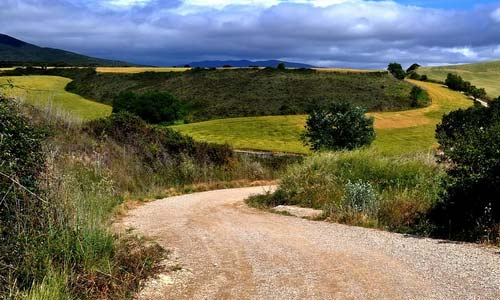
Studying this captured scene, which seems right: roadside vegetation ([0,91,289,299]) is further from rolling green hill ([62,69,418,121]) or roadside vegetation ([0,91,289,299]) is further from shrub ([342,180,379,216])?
rolling green hill ([62,69,418,121])

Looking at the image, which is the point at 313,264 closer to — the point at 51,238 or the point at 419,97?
the point at 51,238

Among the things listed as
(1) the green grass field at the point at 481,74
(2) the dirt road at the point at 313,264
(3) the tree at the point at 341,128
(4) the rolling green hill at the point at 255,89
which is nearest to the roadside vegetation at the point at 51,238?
(2) the dirt road at the point at 313,264

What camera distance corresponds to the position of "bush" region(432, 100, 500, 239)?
9.42m

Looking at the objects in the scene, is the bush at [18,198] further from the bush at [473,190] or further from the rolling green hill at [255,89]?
the rolling green hill at [255,89]

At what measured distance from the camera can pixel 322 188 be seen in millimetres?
14531

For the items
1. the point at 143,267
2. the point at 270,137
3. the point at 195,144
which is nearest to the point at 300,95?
the point at 270,137

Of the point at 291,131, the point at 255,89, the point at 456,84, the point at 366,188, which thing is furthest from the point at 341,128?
the point at 456,84

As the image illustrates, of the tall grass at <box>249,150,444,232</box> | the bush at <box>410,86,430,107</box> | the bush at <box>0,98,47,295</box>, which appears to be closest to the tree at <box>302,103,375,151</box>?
the tall grass at <box>249,150,444,232</box>

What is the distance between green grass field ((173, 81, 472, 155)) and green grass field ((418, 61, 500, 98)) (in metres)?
46.8

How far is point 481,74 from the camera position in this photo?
137m

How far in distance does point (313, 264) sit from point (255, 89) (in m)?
83.2

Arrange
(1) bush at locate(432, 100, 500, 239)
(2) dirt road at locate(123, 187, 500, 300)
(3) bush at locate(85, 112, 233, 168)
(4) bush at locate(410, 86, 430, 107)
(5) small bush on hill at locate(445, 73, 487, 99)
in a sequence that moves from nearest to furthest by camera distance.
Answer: (2) dirt road at locate(123, 187, 500, 300) → (1) bush at locate(432, 100, 500, 239) → (3) bush at locate(85, 112, 233, 168) → (4) bush at locate(410, 86, 430, 107) → (5) small bush on hill at locate(445, 73, 487, 99)

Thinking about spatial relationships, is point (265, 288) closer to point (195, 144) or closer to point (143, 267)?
point (143, 267)

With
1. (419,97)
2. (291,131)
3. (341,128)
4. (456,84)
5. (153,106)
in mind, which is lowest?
(291,131)
